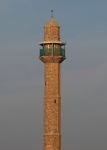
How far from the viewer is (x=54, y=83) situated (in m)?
42.7

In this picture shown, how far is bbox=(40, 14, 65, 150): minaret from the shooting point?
42.0m

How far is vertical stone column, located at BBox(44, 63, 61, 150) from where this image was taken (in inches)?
1647

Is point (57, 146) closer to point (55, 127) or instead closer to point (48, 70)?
point (55, 127)

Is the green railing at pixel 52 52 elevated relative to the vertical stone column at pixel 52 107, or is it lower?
elevated

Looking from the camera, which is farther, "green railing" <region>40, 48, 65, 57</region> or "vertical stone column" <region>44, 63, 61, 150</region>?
"green railing" <region>40, 48, 65, 57</region>

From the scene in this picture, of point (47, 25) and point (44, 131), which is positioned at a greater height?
point (47, 25)

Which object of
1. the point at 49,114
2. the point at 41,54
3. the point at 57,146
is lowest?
the point at 57,146

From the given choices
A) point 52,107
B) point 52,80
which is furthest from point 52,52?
point 52,107

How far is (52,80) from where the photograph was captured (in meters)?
42.7

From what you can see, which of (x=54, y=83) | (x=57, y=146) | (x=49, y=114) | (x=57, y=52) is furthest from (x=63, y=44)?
(x=57, y=146)

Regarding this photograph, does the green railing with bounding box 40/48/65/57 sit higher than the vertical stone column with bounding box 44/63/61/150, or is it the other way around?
the green railing with bounding box 40/48/65/57

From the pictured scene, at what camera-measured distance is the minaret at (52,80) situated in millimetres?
42031

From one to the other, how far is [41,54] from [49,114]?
5415 mm

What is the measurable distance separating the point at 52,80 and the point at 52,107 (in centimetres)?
238
